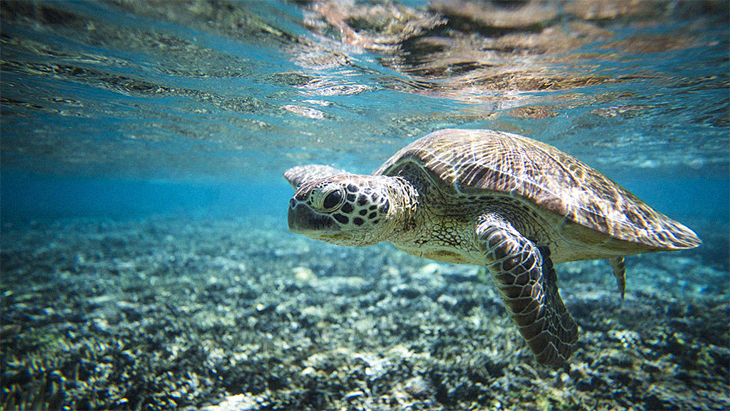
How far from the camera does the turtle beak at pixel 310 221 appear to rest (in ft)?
7.93

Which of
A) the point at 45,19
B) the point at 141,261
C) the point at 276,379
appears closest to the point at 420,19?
the point at 276,379

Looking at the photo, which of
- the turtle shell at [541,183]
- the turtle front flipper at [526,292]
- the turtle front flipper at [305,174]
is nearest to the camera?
Answer: the turtle front flipper at [526,292]

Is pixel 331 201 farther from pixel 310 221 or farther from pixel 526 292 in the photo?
pixel 526 292

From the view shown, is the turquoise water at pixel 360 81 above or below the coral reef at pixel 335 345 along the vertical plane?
above

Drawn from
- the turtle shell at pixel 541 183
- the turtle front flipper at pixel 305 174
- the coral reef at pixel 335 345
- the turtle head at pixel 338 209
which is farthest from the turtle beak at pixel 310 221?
the coral reef at pixel 335 345

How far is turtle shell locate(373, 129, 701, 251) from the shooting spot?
2.73 metres

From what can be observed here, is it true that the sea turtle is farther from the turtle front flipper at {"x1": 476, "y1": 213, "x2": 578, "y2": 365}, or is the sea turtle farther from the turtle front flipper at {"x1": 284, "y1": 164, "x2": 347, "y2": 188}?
the turtle front flipper at {"x1": 284, "y1": 164, "x2": 347, "y2": 188}

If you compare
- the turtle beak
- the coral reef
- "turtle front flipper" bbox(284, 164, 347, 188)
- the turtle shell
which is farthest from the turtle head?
the coral reef

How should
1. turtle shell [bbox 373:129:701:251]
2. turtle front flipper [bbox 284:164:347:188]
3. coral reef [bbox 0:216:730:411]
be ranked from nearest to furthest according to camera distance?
turtle shell [bbox 373:129:701:251]
coral reef [bbox 0:216:730:411]
turtle front flipper [bbox 284:164:347:188]

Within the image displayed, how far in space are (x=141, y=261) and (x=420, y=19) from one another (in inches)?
393

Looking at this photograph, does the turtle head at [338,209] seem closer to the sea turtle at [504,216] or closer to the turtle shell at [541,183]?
the sea turtle at [504,216]

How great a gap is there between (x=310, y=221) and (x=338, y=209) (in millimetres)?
257

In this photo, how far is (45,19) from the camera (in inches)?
180

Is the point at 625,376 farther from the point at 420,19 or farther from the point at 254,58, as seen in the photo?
the point at 254,58
